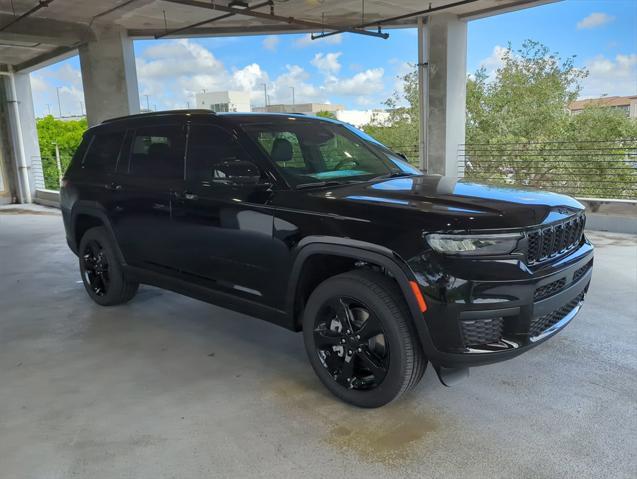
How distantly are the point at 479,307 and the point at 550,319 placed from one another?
0.55 metres

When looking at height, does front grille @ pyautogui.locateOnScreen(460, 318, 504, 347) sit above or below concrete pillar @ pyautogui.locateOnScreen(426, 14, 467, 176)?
below

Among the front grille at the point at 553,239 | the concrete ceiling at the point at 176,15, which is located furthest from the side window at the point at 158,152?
the concrete ceiling at the point at 176,15

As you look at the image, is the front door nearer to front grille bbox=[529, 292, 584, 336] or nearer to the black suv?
the black suv

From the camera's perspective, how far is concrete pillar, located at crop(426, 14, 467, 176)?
31.6 ft

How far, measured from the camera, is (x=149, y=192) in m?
3.78

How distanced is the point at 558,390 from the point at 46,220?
11010mm

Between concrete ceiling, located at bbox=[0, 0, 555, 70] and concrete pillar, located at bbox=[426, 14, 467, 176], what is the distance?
32 centimetres

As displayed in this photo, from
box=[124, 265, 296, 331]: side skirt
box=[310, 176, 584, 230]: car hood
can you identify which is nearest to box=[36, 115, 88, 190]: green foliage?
box=[124, 265, 296, 331]: side skirt

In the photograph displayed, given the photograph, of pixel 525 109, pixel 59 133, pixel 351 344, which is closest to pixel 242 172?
pixel 351 344

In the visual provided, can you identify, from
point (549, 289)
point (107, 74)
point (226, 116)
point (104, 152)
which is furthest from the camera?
Result: point (107, 74)

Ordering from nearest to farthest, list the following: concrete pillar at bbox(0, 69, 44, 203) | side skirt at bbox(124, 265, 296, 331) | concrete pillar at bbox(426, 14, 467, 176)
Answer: side skirt at bbox(124, 265, 296, 331) < concrete pillar at bbox(426, 14, 467, 176) < concrete pillar at bbox(0, 69, 44, 203)

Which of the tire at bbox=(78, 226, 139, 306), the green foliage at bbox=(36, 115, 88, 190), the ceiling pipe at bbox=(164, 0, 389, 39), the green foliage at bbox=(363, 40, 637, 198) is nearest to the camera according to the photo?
the tire at bbox=(78, 226, 139, 306)

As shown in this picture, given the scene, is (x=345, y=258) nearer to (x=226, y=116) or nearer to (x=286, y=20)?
(x=226, y=116)

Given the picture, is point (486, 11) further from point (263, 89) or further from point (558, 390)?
point (263, 89)
